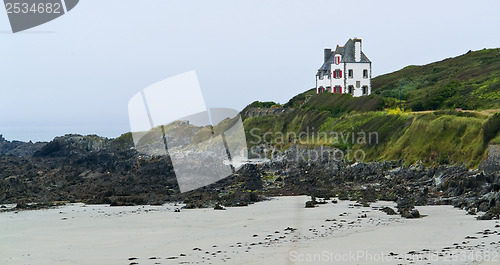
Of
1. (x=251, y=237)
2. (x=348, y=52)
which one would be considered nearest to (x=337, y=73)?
(x=348, y=52)

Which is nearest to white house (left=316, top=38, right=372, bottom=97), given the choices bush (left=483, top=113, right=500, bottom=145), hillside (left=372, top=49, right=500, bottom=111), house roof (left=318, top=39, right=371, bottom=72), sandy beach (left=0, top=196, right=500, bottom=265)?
house roof (left=318, top=39, right=371, bottom=72)

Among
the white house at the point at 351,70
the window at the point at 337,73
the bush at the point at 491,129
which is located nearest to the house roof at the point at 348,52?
the white house at the point at 351,70

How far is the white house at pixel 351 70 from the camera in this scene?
63.8 m

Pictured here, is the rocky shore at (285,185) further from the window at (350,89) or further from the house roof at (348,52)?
the house roof at (348,52)

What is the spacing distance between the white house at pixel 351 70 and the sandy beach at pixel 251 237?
142 ft

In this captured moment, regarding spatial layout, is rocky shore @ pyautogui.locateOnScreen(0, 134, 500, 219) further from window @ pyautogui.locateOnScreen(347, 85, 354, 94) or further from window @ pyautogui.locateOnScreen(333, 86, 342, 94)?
window @ pyautogui.locateOnScreen(333, 86, 342, 94)

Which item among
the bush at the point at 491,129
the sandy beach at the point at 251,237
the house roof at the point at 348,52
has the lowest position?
the sandy beach at the point at 251,237

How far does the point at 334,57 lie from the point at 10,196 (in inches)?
1751

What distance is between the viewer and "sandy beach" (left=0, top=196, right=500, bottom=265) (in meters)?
12.3

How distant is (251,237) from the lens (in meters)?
15.4

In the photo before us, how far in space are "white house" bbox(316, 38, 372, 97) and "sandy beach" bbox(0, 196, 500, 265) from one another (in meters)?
43.4

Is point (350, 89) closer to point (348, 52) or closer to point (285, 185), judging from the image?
point (348, 52)

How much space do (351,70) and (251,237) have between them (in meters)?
51.4

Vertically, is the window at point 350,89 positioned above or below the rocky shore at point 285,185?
above
